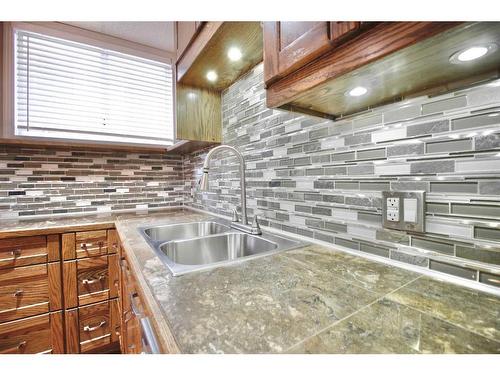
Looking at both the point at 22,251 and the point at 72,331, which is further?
the point at 72,331

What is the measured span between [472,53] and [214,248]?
43.5 inches

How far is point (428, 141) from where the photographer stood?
64 cm

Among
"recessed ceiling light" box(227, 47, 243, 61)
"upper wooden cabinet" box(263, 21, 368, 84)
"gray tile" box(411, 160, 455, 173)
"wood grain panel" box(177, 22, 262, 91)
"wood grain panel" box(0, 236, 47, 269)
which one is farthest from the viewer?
"wood grain panel" box(0, 236, 47, 269)

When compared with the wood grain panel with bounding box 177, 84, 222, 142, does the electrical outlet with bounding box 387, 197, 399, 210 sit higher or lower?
lower

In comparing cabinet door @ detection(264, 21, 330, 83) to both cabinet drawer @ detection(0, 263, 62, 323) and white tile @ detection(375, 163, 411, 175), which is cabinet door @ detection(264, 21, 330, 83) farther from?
cabinet drawer @ detection(0, 263, 62, 323)

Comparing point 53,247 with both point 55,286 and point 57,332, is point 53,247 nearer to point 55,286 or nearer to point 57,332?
point 55,286

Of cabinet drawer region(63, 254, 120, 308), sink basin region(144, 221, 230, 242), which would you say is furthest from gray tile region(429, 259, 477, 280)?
cabinet drawer region(63, 254, 120, 308)

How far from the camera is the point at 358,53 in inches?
18.5

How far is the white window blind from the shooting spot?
5.55 ft

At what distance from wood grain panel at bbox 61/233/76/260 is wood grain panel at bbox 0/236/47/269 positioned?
0.28 feet

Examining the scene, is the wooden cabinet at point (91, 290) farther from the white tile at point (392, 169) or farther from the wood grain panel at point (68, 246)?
the white tile at point (392, 169)

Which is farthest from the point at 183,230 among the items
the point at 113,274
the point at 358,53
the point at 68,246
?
the point at 358,53

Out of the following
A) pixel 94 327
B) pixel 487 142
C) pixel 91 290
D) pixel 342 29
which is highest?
pixel 342 29
